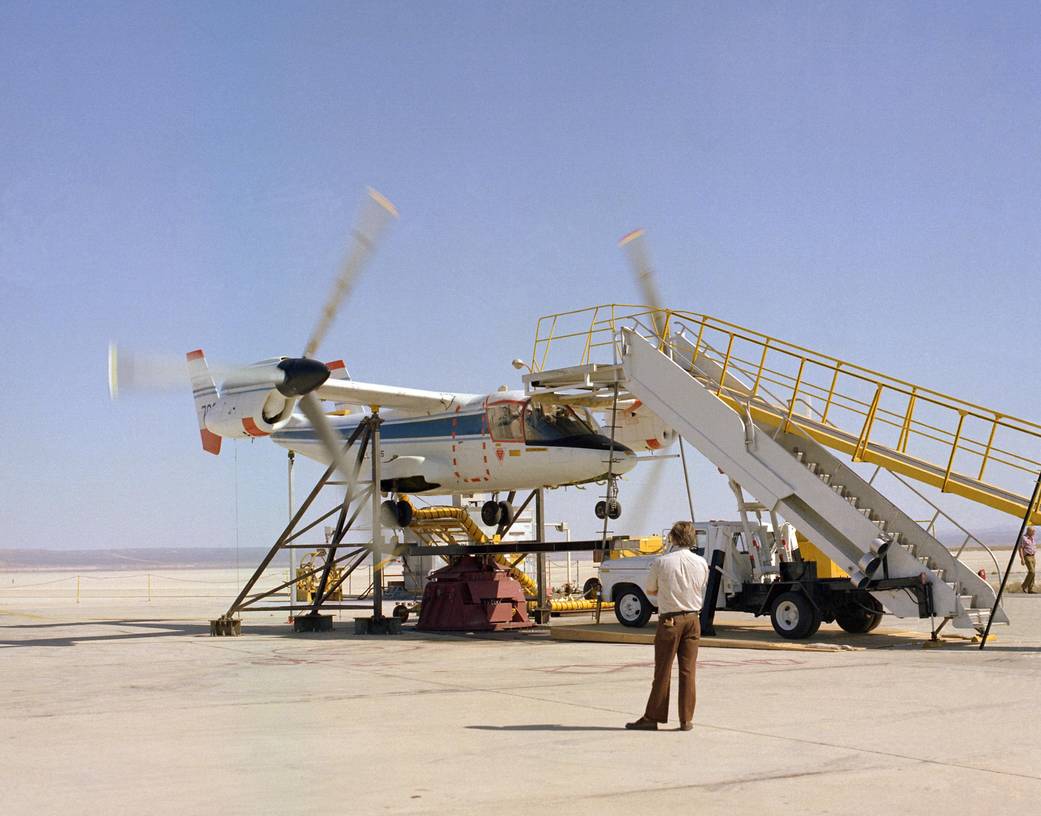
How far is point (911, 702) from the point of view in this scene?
11266mm

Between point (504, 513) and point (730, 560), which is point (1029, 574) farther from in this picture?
point (730, 560)

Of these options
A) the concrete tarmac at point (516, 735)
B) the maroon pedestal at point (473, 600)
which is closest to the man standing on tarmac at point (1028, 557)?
the concrete tarmac at point (516, 735)

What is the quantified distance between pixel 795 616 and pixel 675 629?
34.9 ft

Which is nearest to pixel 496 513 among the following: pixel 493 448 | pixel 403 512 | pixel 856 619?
pixel 403 512

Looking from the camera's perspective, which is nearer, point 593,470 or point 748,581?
point 748,581

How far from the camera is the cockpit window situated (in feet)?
84.1

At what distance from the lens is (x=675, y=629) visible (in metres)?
9.73

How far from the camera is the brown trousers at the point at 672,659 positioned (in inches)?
379

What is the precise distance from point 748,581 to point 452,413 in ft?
30.4

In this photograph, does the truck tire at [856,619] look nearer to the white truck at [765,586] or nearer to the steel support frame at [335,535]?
the white truck at [765,586]

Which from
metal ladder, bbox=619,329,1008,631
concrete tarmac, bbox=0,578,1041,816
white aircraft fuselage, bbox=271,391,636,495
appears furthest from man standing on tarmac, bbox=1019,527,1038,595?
concrete tarmac, bbox=0,578,1041,816

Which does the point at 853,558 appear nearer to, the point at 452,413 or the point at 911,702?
the point at 911,702

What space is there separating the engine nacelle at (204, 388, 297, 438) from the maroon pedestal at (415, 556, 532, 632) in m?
5.06

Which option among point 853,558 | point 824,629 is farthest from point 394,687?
point 824,629
